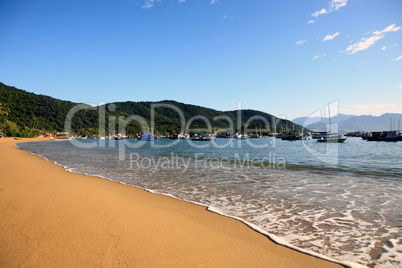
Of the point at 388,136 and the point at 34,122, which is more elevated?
the point at 34,122

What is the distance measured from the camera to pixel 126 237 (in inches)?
185

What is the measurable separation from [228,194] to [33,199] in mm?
7394

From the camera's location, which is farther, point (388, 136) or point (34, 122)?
point (34, 122)

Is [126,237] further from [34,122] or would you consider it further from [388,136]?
[34,122]

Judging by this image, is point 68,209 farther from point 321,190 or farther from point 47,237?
point 321,190

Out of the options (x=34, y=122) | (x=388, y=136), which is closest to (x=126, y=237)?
(x=388, y=136)

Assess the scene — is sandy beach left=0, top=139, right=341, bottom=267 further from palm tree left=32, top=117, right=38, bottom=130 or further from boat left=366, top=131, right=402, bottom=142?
palm tree left=32, top=117, right=38, bottom=130

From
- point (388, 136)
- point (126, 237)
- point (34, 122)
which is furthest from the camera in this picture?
point (34, 122)

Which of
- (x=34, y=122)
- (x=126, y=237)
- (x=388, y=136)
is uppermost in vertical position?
(x=34, y=122)

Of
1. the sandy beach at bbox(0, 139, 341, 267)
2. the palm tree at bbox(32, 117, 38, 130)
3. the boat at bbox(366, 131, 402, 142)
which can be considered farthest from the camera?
the palm tree at bbox(32, 117, 38, 130)

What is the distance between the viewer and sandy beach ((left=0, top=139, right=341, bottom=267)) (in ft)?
12.5

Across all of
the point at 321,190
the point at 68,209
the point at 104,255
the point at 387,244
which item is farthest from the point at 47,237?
the point at 321,190

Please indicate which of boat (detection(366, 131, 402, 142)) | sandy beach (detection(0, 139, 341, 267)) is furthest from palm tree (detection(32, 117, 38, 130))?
boat (detection(366, 131, 402, 142))

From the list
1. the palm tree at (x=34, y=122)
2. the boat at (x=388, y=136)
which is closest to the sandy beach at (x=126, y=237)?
the boat at (x=388, y=136)
